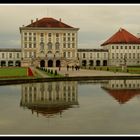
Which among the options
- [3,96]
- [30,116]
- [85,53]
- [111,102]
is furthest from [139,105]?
[85,53]

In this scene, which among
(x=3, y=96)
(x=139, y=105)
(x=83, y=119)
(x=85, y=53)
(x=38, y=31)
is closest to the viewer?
(x=83, y=119)

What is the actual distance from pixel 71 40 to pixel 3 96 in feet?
203

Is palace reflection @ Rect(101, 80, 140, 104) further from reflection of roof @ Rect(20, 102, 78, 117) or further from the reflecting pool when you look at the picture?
reflection of roof @ Rect(20, 102, 78, 117)

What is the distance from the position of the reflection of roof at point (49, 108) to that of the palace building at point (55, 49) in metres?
59.6

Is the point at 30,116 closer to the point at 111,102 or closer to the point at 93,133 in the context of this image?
the point at 93,133

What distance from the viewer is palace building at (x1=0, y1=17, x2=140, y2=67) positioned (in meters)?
72.8

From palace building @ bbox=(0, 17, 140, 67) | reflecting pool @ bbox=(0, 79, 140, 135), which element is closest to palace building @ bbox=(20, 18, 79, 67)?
palace building @ bbox=(0, 17, 140, 67)

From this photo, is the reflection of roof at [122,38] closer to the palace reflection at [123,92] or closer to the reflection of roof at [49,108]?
the palace reflection at [123,92]

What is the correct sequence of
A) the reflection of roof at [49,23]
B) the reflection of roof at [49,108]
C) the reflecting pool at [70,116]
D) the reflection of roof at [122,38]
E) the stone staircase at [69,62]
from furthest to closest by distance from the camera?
1. the reflection of roof at [122,38]
2. the reflection of roof at [49,23]
3. the stone staircase at [69,62]
4. the reflection of roof at [49,108]
5. the reflecting pool at [70,116]

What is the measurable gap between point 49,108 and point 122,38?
71.2 meters

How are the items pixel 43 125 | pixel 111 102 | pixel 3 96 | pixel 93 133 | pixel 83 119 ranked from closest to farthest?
pixel 93 133, pixel 43 125, pixel 83 119, pixel 111 102, pixel 3 96

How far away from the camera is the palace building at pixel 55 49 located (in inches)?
2864

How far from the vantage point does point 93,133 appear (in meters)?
7.14

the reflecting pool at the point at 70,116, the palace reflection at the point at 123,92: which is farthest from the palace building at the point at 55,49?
the reflecting pool at the point at 70,116
